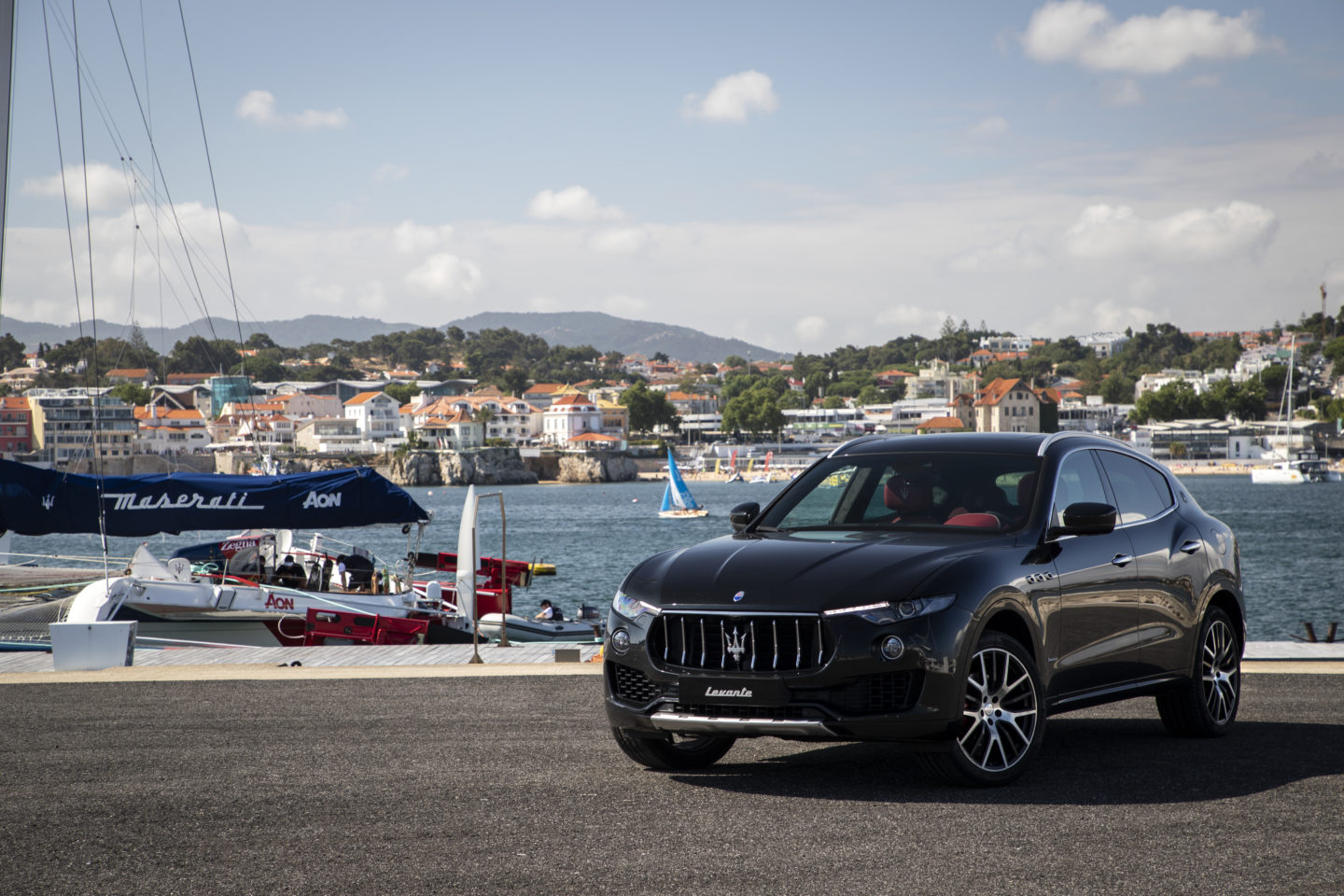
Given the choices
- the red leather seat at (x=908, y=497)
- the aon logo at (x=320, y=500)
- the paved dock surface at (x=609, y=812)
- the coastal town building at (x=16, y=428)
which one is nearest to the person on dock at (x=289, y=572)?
the aon logo at (x=320, y=500)

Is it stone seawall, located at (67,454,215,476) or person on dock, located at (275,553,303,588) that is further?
stone seawall, located at (67,454,215,476)

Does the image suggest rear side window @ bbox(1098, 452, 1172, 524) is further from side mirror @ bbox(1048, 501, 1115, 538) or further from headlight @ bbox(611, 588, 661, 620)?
headlight @ bbox(611, 588, 661, 620)

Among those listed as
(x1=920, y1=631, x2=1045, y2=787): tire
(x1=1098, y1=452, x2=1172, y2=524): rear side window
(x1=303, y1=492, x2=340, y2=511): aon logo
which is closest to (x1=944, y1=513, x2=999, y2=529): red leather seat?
(x1=920, y1=631, x2=1045, y2=787): tire

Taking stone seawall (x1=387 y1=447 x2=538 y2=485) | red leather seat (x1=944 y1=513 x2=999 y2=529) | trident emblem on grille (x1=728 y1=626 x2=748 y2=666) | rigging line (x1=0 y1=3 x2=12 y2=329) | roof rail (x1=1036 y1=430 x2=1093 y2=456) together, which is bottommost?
stone seawall (x1=387 y1=447 x2=538 y2=485)

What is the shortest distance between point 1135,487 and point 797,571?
2.61 m

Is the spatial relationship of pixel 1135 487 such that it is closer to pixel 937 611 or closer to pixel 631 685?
pixel 937 611

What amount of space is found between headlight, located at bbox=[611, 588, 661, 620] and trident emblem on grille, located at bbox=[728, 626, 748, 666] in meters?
0.39

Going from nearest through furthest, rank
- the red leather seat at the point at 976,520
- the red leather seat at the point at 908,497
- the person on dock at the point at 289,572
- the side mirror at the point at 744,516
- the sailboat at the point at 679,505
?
the red leather seat at the point at 976,520, the red leather seat at the point at 908,497, the side mirror at the point at 744,516, the person on dock at the point at 289,572, the sailboat at the point at 679,505

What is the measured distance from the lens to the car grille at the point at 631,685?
6.44 m

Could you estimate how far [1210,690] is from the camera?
801 centimetres

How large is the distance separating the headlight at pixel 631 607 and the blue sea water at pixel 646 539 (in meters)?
16.2

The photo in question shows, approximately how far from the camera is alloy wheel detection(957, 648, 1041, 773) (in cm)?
630

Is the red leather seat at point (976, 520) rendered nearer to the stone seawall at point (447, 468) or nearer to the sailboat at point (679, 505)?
the sailboat at point (679, 505)

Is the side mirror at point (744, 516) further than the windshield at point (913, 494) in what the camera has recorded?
Yes
